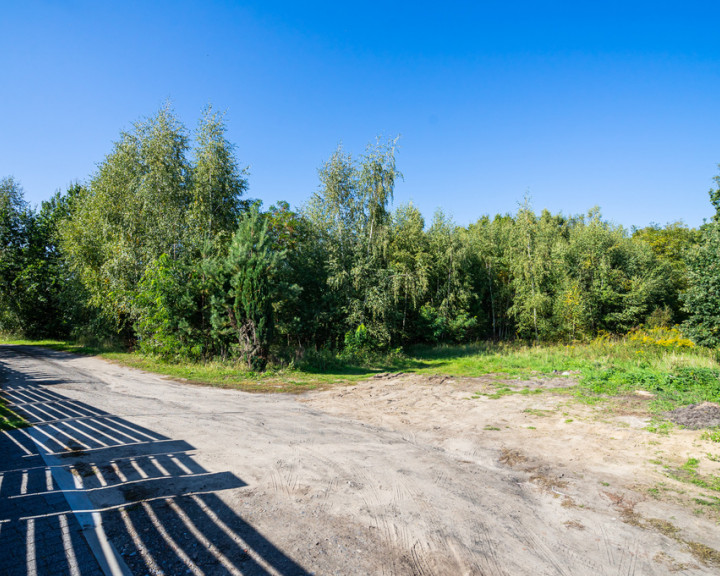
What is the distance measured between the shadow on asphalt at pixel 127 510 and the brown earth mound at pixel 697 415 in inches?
287

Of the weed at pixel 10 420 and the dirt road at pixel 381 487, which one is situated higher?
the weed at pixel 10 420

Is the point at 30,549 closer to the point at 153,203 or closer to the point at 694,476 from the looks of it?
the point at 694,476

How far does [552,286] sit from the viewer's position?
24.0m

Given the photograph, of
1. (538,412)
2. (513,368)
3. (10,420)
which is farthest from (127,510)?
(513,368)

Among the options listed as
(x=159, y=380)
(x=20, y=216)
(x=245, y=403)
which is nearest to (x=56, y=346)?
(x=20, y=216)

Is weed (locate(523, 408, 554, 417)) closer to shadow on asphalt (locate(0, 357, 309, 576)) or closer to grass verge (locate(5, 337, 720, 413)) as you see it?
grass verge (locate(5, 337, 720, 413))

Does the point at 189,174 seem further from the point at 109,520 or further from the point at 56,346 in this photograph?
the point at 109,520

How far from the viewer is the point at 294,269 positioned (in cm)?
1850

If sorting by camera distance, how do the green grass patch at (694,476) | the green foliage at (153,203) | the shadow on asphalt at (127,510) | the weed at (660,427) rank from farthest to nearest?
the green foliage at (153,203) → the weed at (660,427) → the green grass patch at (694,476) → the shadow on asphalt at (127,510)

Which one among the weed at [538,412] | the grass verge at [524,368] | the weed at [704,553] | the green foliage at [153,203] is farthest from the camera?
the green foliage at [153,203]

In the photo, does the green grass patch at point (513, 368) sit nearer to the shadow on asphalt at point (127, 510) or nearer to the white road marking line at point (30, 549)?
the shadow on asphalt at point (127, 510)

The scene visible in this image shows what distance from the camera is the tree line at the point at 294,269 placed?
45.8ft

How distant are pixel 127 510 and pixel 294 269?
1525 cm

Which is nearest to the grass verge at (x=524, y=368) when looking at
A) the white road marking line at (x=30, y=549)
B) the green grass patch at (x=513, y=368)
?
the green grass patch at (x=513, y=368)
